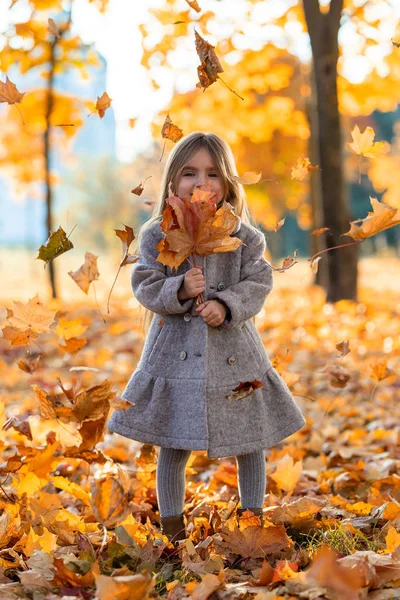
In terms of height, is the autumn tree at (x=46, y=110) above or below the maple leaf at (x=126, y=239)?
above

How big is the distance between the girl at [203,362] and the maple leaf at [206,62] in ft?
1.16

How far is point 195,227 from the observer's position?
72.2 inches

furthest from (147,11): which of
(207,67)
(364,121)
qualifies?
(364,121)

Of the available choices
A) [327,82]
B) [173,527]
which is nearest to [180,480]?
[173,527]

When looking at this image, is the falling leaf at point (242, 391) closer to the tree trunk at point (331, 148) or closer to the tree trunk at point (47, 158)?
the tree trunk at point (331, 148)

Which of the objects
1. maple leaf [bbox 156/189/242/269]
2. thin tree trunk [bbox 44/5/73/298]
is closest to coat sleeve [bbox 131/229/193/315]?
maple leaf [bbox 156/189/242/269]

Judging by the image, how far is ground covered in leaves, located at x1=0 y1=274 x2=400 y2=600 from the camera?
1.61m

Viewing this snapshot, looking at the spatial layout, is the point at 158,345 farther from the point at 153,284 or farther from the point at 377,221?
the point at 377,221

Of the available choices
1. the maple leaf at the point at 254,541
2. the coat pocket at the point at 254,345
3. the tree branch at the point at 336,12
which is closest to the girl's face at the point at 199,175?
the coat pocket at the point at 254,345

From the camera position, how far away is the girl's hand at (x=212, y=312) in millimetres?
2092

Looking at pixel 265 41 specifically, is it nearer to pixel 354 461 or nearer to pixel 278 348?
pixel 278 348

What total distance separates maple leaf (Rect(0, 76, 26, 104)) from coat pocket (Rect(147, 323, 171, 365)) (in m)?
0.82

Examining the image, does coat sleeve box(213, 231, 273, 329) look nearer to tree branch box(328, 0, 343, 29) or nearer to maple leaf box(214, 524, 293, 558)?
maple leaf box(214, 524, 293, 558)

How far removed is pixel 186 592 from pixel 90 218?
36019 mm
